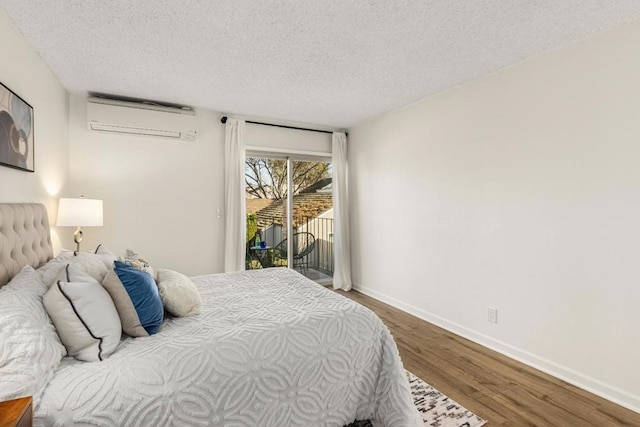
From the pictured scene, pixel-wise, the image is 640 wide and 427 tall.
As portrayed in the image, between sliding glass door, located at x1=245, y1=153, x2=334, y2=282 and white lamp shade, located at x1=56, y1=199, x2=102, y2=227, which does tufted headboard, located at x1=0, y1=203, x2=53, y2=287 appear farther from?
sliding glass door, located at x1=245, y1=153, x2=334, y2=282

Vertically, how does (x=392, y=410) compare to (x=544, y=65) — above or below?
below

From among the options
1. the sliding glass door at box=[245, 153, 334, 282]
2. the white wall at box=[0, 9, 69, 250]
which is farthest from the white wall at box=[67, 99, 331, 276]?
the sliding glass door at box=[245, 153, 334, 282]

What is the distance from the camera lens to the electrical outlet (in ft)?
9.13

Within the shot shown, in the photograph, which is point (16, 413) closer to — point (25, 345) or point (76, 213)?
point (25, 345)

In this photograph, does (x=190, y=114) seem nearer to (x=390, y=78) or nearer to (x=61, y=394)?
(x=390, y=78)

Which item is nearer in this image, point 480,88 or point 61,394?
point 61,394

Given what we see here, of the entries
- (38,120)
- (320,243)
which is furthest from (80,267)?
(320,243)

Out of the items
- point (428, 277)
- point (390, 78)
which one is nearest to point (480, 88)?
point (390, 78)

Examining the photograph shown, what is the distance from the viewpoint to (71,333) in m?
1.29

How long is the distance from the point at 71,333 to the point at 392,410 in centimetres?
151

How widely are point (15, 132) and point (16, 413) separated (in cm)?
185

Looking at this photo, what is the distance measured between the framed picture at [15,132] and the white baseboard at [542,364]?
3.72 metres

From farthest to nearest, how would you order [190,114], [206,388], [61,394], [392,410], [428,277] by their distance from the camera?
Answer: [190,114]
[428,277]
[392,410]
[206,388]
[61,394]

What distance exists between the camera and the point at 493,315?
2.80m
